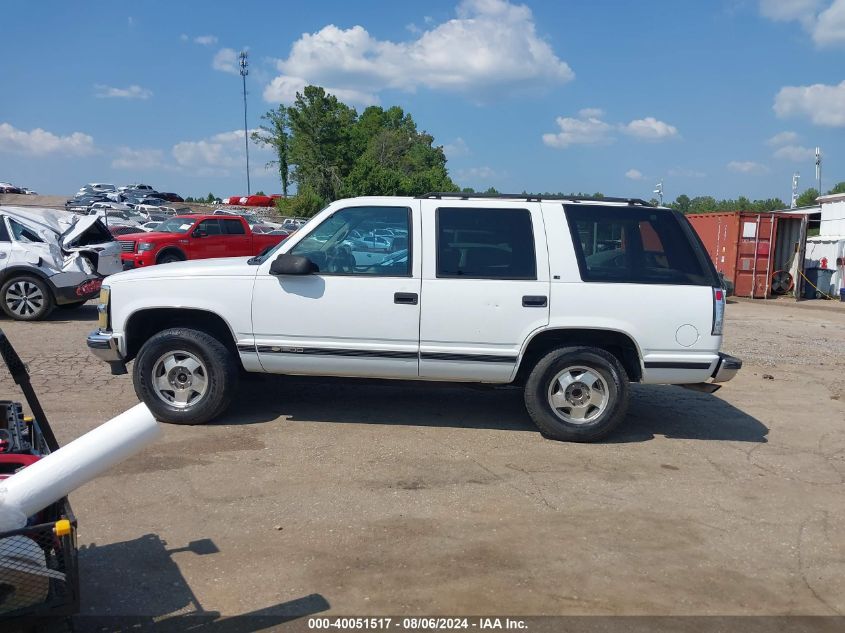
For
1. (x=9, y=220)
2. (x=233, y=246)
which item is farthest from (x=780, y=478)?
(x=233, y=246)

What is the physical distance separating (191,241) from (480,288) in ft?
45.8

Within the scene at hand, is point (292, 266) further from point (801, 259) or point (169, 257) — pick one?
point (801, 259)

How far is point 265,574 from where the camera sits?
3959mm

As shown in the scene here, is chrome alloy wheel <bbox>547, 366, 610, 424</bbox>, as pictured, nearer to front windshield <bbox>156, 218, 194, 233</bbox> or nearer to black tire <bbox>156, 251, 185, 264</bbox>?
black tire <bbox>156, 251, 185, 264</bbox>

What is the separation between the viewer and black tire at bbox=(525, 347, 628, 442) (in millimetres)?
6184

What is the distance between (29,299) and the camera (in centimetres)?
1204

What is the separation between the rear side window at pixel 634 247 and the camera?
20.4 ft

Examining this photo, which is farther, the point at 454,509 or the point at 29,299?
the point at 29,299

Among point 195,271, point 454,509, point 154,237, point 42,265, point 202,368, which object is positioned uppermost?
point 195,271

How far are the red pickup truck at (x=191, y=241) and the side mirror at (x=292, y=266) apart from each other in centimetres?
1102

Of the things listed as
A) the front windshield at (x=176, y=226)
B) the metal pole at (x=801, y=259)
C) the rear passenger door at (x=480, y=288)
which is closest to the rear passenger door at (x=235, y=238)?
the front windshield at (x=176, y=226)

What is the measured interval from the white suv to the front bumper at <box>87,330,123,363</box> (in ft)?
0.06

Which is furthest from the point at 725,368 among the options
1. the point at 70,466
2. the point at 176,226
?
the point at 176,226

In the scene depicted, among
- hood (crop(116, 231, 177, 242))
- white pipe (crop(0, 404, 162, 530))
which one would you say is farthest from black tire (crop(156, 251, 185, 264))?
white pipe (crop(0, 404, 162, 530))
